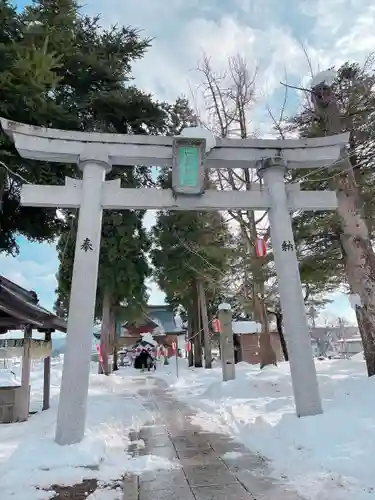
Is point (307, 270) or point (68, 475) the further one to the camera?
point (307, 270)

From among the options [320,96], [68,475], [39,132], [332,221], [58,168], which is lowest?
[68,475]

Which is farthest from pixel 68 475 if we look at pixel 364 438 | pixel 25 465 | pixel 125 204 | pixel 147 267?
pixel 147 267

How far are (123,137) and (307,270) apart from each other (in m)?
5.97

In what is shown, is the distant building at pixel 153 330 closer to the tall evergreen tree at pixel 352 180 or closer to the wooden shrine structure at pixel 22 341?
the wooden shrine structure at pixel 22 341

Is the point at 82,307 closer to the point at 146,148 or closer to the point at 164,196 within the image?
the point at 164,196

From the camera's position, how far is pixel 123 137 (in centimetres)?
687

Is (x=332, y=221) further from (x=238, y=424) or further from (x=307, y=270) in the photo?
(x=238, y=424)

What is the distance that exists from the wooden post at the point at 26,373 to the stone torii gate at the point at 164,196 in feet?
11.0

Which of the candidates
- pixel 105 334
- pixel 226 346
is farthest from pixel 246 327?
pixel 105 334

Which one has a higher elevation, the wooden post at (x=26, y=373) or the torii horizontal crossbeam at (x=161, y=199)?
the torii horizontal crossbeam at (x=161, y=199)

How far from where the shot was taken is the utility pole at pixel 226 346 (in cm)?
1302

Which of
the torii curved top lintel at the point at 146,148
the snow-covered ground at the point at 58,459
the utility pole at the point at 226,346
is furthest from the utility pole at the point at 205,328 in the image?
the torii curved top lintel at the point at 146,148

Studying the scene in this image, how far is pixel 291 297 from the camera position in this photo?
6.67 metres

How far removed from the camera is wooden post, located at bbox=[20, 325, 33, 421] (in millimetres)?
8412
